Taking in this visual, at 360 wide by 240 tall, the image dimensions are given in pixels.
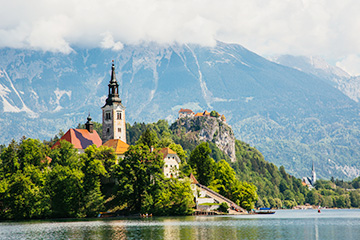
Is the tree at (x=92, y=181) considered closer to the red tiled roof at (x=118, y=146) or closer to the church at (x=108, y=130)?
the red tiled roof at (x=118, y=146)

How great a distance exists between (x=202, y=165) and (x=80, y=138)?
113ft

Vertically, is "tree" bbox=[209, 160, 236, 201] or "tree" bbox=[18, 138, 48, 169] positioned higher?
"tree" bbox=[18, 138, 48, 169]

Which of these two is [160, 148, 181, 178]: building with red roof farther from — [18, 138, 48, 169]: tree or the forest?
[18, 138, 48, 169]: tree

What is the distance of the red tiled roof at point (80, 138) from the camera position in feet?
516

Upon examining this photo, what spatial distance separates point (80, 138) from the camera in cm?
16038

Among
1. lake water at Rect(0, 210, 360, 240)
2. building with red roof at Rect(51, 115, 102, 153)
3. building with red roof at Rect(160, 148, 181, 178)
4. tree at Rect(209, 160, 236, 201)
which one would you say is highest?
building with red roof at Rect(51, 115, 102, 153)

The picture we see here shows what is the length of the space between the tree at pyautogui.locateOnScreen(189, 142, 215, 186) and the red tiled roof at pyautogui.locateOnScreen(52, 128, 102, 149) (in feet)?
97.3

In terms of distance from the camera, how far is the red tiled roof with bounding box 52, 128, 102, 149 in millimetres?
157125

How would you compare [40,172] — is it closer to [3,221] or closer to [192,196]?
[3,221]

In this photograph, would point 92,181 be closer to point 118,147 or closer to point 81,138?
point 118,147

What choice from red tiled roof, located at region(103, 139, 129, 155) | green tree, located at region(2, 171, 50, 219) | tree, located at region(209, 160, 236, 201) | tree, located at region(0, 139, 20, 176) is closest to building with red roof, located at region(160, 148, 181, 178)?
tree, located at region(209, 160, 236, 201)

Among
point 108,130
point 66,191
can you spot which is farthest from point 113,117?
point 66,191

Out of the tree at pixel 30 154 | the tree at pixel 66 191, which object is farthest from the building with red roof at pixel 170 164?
the tree at pixel 30 154

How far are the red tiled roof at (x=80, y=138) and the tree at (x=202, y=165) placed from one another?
2967 cm
